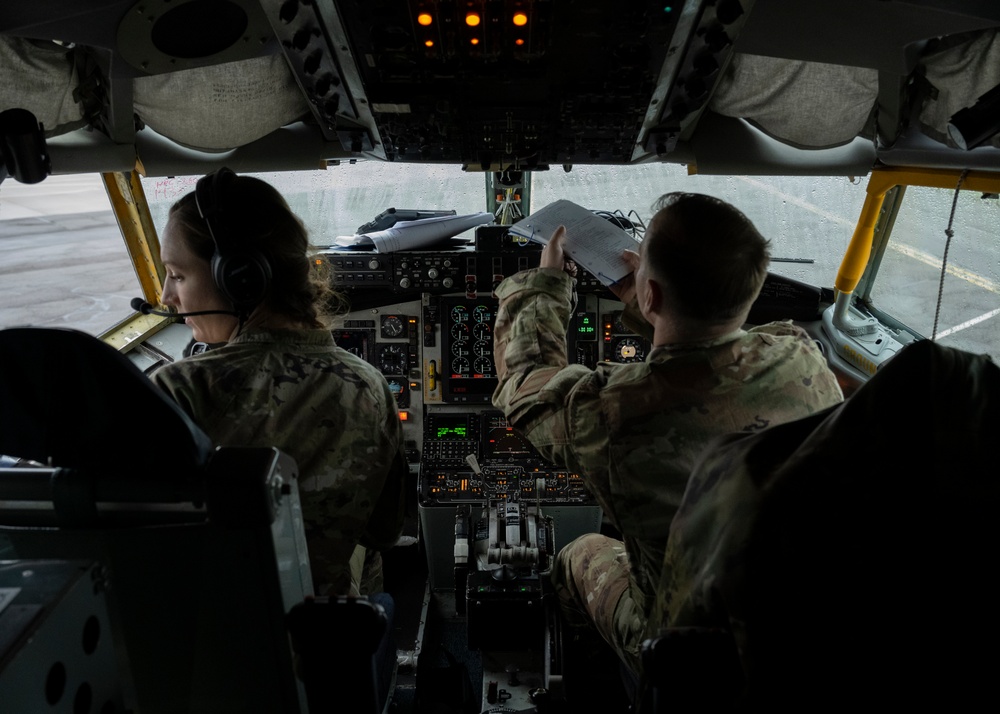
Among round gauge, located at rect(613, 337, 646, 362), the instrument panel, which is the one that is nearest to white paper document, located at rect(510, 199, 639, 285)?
the instrument panel

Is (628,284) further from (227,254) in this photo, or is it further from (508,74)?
(227,254)

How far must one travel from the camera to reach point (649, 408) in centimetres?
146

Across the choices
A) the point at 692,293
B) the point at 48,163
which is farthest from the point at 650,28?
the point at 48,163

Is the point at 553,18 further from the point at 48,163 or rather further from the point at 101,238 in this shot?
the point at 101,238

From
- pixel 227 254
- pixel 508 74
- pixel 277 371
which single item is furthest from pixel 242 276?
pixel 508 74

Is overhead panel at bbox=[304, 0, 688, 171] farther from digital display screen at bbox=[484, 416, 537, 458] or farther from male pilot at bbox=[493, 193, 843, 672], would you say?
digital display screen at bbox=[484, 416, 537, 458]

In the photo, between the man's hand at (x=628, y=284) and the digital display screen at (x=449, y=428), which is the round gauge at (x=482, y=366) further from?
the man's hand at (x=628, y=284)

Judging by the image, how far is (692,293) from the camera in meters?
1.47

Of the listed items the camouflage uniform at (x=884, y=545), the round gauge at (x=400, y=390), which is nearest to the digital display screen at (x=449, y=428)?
the round gauge at (x=400, y=390)

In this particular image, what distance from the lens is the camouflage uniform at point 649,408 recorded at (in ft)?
4.76

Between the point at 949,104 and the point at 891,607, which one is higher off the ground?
the point at 949,104

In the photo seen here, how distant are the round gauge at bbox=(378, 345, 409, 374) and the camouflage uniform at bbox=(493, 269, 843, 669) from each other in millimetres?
1473

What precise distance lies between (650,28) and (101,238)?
4.76 metres

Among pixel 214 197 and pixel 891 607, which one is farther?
pixel 214 197
